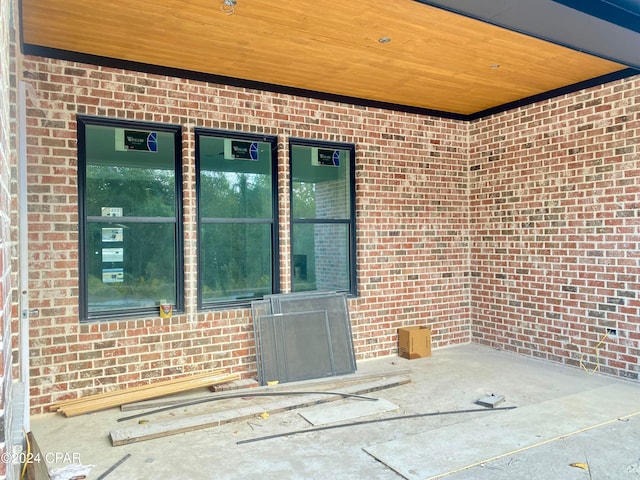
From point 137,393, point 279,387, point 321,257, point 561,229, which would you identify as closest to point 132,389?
point 137,393

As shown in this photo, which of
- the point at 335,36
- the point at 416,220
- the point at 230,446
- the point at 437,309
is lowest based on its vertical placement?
the point at 230,446

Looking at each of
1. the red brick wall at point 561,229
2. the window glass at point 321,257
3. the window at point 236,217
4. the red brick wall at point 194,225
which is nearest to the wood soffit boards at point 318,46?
the red brick wall at point 194,225

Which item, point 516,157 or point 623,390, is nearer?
point 623,390

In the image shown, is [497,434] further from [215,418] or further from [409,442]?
[215,418]

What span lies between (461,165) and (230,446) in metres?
4.99

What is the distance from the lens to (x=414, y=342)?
617 centimetres

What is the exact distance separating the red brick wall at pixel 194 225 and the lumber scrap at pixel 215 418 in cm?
101

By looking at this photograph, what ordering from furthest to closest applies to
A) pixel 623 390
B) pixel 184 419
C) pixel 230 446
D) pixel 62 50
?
pixel 623 390
pixel 62 50
pixel 184 419
pixel 230 446

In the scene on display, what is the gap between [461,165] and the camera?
23.0 feet

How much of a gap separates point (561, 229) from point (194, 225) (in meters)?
4.19

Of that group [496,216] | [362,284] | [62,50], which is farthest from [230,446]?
[496,216]

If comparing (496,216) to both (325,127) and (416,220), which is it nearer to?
(416,220)

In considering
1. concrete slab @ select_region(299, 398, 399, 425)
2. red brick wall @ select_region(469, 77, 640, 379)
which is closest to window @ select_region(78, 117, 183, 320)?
concrete slab @ select_region(299, 398, 399, 425)

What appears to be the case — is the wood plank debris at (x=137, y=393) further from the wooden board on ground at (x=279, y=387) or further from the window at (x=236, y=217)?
the window at (x=236, y=217)
